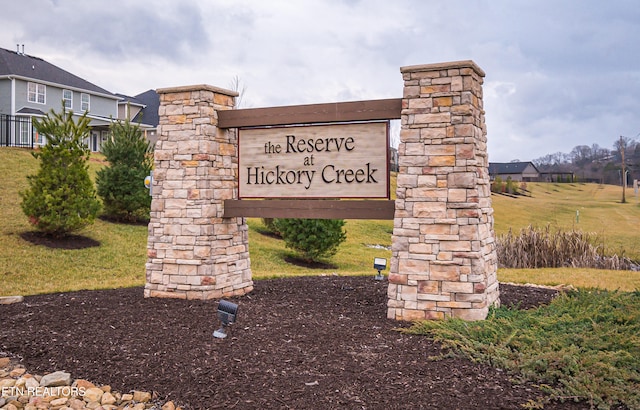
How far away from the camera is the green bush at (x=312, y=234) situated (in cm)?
1474

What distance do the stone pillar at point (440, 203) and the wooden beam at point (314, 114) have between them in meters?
0.40

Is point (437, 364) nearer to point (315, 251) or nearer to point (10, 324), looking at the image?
point (10, 324)

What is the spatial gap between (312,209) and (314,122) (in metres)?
1.22

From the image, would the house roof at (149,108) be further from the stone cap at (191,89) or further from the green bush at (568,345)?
the green bush at (568,345)

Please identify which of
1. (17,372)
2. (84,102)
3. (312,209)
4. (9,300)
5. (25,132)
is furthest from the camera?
(84,102)

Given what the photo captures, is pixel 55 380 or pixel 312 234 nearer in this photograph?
pixel 55 380

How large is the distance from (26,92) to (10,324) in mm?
26029

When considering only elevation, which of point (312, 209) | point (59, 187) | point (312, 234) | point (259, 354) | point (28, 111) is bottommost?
point (259, 354)

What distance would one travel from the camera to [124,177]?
16094 millimetres

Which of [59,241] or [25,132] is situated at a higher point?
[25,132]

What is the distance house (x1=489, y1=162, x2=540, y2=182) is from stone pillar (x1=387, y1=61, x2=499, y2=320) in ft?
126

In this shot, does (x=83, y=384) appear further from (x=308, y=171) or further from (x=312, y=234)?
(x=312, y=234)

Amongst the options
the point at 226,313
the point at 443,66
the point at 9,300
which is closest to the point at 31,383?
the point at 226,313

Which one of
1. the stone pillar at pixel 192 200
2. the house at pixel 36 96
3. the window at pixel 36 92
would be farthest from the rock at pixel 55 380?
the window at pixel 36 92
